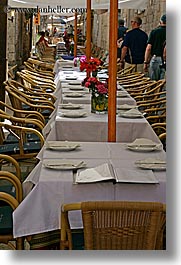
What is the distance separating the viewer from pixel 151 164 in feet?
9.04

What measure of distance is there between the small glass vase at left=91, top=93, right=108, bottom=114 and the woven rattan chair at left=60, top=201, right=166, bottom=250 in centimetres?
220

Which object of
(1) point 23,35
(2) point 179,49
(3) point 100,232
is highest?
(1) point 23,35

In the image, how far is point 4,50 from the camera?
254 inches

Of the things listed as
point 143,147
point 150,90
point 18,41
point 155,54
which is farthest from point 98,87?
point 18,41

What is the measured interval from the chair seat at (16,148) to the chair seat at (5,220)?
133 cm

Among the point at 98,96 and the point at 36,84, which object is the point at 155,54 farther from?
the point at 98,96

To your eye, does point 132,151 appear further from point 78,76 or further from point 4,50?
point 78,76

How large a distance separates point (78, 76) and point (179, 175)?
6.16 metres

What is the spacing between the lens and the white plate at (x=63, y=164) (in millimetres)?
2656

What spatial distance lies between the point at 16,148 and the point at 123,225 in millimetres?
2220

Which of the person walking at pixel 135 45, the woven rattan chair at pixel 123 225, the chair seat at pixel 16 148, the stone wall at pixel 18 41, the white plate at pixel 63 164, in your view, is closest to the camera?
the woven rattan chair at pixel 123 225

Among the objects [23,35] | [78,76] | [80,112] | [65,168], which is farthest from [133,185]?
[23,35]

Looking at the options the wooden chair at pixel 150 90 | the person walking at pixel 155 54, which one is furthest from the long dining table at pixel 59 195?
the person walking at pixel 155 54

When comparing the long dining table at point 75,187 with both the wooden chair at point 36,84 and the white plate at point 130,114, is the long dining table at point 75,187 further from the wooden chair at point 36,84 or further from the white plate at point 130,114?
the wooden chair at point 36,84
